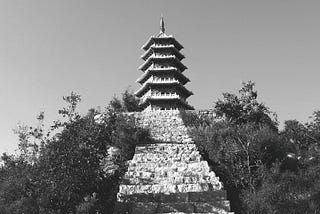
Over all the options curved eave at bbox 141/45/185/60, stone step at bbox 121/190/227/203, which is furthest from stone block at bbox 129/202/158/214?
curved eave at bbox 141/45/185/60

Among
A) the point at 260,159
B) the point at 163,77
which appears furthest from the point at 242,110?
the point at 163,77

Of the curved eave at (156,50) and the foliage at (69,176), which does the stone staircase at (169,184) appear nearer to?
the foliage at (69,176)

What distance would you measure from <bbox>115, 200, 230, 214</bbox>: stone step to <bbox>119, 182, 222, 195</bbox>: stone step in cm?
64

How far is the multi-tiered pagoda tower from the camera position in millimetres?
32156

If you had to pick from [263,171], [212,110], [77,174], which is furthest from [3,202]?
[212,110]

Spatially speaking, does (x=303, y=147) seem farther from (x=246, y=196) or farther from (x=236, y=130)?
(x=246, y=196)

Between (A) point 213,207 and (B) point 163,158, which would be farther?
(B) point 163,158

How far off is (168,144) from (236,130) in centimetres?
369

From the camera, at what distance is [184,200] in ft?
40.9

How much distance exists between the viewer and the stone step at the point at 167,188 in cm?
1277

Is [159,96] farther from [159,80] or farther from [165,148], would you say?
[165,148]

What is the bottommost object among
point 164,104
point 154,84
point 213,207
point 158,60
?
point 213,207

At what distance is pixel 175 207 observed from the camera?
39.7 feet

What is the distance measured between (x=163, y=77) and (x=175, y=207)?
22.8 metres
